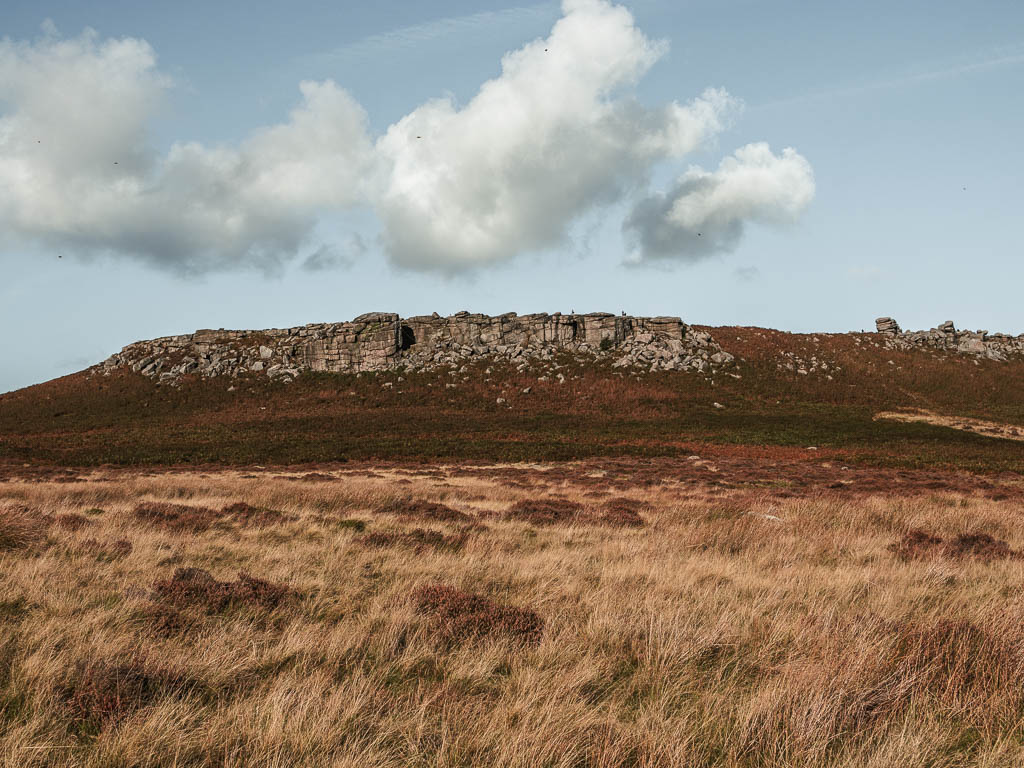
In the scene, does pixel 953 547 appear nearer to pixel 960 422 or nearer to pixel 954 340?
pixel 960 422

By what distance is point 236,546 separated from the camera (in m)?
9.39

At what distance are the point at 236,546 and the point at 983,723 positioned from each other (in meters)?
9.74

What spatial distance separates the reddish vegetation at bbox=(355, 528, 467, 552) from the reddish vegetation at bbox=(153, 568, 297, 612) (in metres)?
2.95

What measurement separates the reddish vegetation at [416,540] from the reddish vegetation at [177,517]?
3.46 metres

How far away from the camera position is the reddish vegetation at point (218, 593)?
20.0 feet

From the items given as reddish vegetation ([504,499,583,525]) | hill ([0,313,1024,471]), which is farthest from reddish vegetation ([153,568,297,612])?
hill ([0,313,1024,471])

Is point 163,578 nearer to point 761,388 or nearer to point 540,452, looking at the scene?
point 540,452

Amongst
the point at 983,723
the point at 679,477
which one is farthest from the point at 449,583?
the point at 679,477

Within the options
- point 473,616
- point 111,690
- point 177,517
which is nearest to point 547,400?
point 177,517

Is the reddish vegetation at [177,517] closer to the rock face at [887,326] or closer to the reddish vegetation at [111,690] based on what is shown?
the reddish vegetation at [111,690]

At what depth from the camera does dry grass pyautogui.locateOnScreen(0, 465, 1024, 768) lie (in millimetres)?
3527

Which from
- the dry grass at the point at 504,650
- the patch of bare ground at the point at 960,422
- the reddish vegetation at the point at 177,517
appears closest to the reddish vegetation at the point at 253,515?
the reddish vegetation at the point at 177,517

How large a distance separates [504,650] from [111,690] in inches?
119

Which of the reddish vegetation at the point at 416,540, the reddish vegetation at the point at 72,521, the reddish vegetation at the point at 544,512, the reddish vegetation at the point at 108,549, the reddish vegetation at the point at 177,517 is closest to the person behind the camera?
the reddish vegetation at the point at 108,549
